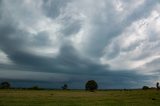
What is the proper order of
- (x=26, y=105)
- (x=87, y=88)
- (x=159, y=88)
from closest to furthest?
(x=26, y=105), (x=159, y=88), (x=87, y=88)

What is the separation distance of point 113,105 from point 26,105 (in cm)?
1436

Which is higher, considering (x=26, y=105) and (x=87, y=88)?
(x=87, y=88)

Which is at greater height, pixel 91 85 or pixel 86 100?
pixel 91 85

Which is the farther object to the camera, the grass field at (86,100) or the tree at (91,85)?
the tree at (91,85)

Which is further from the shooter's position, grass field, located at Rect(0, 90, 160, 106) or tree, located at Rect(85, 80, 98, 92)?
tree, located at Rect(85, 80, 98, 92)

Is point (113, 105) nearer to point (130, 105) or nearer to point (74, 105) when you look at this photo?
point (130, 105)

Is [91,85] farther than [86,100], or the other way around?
[91,85]

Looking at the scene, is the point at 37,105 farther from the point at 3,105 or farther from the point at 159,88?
the point at 159,88

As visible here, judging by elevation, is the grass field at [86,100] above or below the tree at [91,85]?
below

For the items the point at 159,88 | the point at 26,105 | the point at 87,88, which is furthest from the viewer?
the point at 87,88

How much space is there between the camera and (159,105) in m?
47.6

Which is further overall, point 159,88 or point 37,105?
point 159,88

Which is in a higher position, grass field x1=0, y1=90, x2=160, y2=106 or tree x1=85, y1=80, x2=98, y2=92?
tree x1=85, y1=80, x2=98, y2=92

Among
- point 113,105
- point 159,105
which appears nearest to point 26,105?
point 113,105
